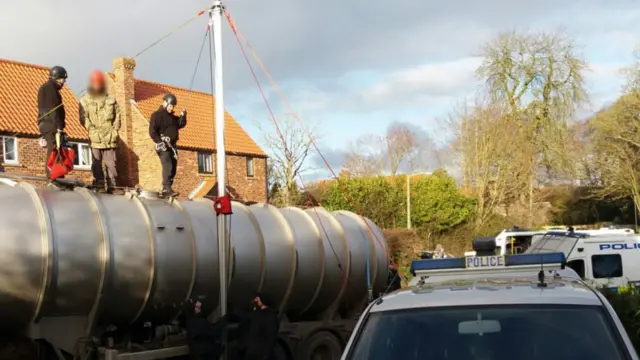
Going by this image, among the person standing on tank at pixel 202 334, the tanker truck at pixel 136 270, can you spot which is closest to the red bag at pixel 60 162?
the tanker truck at pixel 136 270

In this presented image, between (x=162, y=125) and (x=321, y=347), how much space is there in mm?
4502

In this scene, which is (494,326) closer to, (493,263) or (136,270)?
(493,263)

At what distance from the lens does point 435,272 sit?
5508 millimetres

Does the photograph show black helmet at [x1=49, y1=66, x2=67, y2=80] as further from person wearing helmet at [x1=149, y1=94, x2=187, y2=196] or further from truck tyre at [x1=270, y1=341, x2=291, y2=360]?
truck tyre at [x1=270, y1=341, x2=291, y2=360]

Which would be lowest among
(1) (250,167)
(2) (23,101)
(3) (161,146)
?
(3) (161,146)

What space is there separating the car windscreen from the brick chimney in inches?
1013

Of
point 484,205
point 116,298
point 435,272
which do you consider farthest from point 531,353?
point 484,205

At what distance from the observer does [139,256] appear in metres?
7.91

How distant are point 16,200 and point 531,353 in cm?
591

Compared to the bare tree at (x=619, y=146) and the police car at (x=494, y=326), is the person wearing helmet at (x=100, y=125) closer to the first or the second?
the police car at (x=494, y=326)

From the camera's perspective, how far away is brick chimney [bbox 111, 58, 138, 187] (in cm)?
2869

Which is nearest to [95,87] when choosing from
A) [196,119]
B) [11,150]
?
[11,150]

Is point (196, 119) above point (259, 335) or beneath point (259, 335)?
above

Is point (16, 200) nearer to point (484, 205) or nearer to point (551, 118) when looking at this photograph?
point (484, 205)
